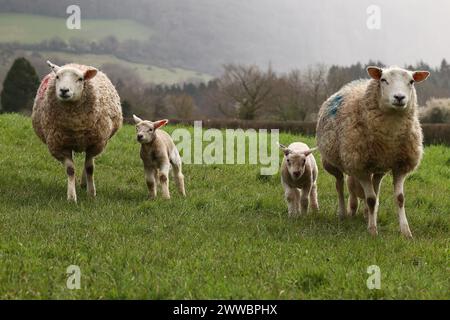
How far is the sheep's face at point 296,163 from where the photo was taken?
363 inches

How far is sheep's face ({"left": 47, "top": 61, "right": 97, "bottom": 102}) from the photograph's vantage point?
31.3 ft

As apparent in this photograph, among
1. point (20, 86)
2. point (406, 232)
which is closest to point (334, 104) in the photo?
point (406, 232)

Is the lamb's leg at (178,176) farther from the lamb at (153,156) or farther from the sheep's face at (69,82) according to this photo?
the sheep's face at (69,82)

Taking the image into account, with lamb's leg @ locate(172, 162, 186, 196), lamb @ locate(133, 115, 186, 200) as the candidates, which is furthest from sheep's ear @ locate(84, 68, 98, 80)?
lamb's leg @ locate(172, 162, 186, 196)

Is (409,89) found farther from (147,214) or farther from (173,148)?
(173,148)

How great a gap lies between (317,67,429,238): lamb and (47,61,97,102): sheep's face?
4447 millimetres

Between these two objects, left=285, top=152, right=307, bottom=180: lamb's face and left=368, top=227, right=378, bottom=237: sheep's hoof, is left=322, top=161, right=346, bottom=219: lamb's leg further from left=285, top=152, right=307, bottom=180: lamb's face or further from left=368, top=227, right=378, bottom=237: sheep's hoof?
left=368, top=227, right=378, bottom=237: sheep's hoof

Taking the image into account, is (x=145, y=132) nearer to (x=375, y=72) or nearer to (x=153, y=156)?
(x=153, y=156)

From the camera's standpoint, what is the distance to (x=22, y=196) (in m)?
9.77

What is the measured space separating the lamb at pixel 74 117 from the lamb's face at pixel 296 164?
3.50 m

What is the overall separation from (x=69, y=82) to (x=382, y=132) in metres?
5.21

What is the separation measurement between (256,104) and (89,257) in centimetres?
5422

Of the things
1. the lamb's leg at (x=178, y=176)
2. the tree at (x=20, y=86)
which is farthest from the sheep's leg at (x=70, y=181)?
the tree at (x=20, y=86)

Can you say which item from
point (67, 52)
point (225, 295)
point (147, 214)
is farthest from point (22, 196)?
point (67, 52)
